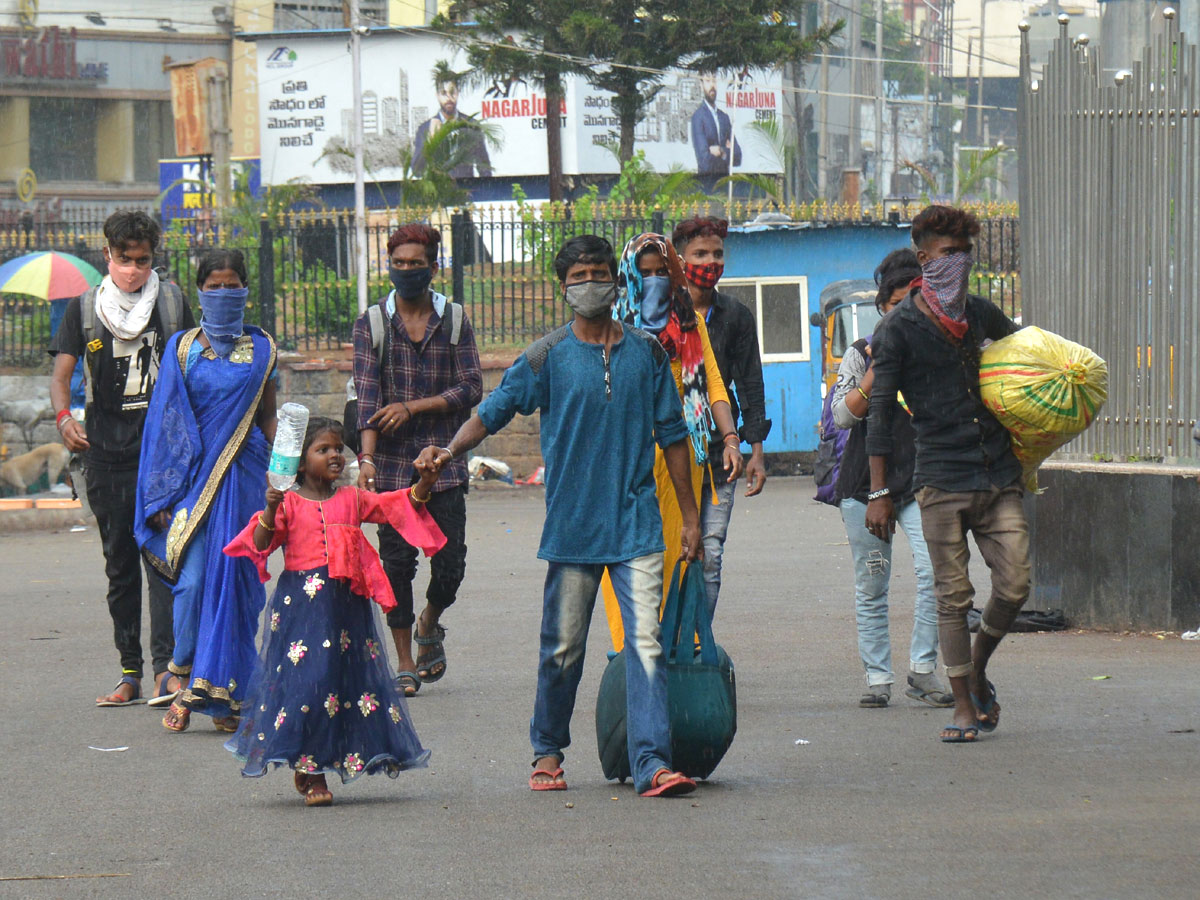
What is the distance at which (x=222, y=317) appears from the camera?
6.91m

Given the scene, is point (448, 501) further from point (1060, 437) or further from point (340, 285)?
point (340, 285)

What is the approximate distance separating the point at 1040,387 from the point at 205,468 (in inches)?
128

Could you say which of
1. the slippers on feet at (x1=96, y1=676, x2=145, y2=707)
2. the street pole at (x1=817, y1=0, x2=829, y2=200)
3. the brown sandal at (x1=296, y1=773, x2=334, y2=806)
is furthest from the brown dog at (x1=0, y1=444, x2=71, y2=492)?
the street pole at (x1=817, y1=0, x2=829, y2=200)

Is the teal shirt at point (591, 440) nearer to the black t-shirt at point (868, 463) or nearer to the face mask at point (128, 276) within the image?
the black t-shirt at point (868, 463)

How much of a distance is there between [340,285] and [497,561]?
27.1ft

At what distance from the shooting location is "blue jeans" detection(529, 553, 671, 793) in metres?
5.39

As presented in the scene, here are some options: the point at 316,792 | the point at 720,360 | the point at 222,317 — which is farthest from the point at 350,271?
the point at 316,792

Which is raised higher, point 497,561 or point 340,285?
point 340,285

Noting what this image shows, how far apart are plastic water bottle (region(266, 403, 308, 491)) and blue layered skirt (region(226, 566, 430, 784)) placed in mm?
332

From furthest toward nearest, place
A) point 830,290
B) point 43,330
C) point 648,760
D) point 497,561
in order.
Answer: point 43,330, point 830,290, point 497,561, point 648,760

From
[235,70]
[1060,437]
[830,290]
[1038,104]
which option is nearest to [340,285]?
[830,290]

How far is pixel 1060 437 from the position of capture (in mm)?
6262

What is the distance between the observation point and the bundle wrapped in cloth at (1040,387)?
20.2 ft

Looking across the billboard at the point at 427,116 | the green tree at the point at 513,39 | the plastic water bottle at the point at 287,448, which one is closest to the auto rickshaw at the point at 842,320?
the green tree at the point at 513,39
